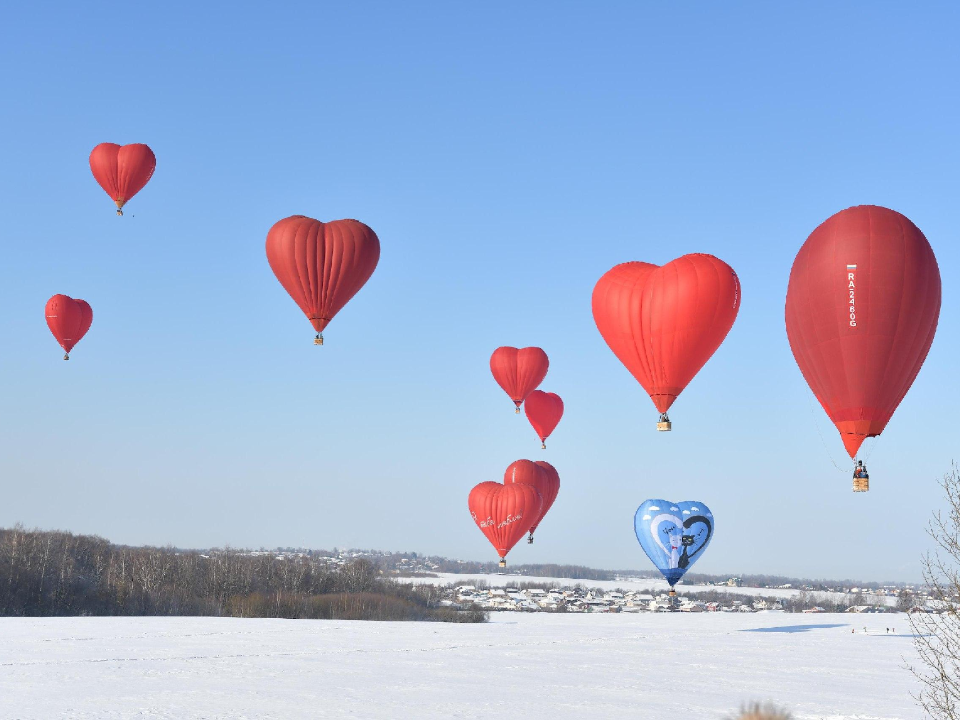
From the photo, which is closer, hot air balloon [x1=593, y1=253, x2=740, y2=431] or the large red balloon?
the large red balloon

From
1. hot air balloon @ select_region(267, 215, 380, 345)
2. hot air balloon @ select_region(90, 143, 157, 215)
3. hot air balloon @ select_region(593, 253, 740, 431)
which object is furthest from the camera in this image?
hot air balloon @ select_region(90, 143, 157, 215)

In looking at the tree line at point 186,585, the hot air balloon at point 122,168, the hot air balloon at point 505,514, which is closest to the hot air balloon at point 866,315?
the hot air balloon at point 505,514

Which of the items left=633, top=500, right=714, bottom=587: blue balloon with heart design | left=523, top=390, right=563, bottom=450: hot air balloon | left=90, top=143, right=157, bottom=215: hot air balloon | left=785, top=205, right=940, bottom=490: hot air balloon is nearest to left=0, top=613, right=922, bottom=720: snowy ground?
left=633, top=500, right=714, bottom=587: blue balloon with heart design

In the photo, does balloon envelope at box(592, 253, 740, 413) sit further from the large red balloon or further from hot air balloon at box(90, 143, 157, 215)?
hot air balloon at box(90, 143, 157, 215)

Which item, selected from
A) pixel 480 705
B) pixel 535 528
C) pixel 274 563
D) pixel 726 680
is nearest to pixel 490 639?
pixel 535 528

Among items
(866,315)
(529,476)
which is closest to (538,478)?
(529,476)

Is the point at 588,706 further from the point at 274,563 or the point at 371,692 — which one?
the point at 274,563
